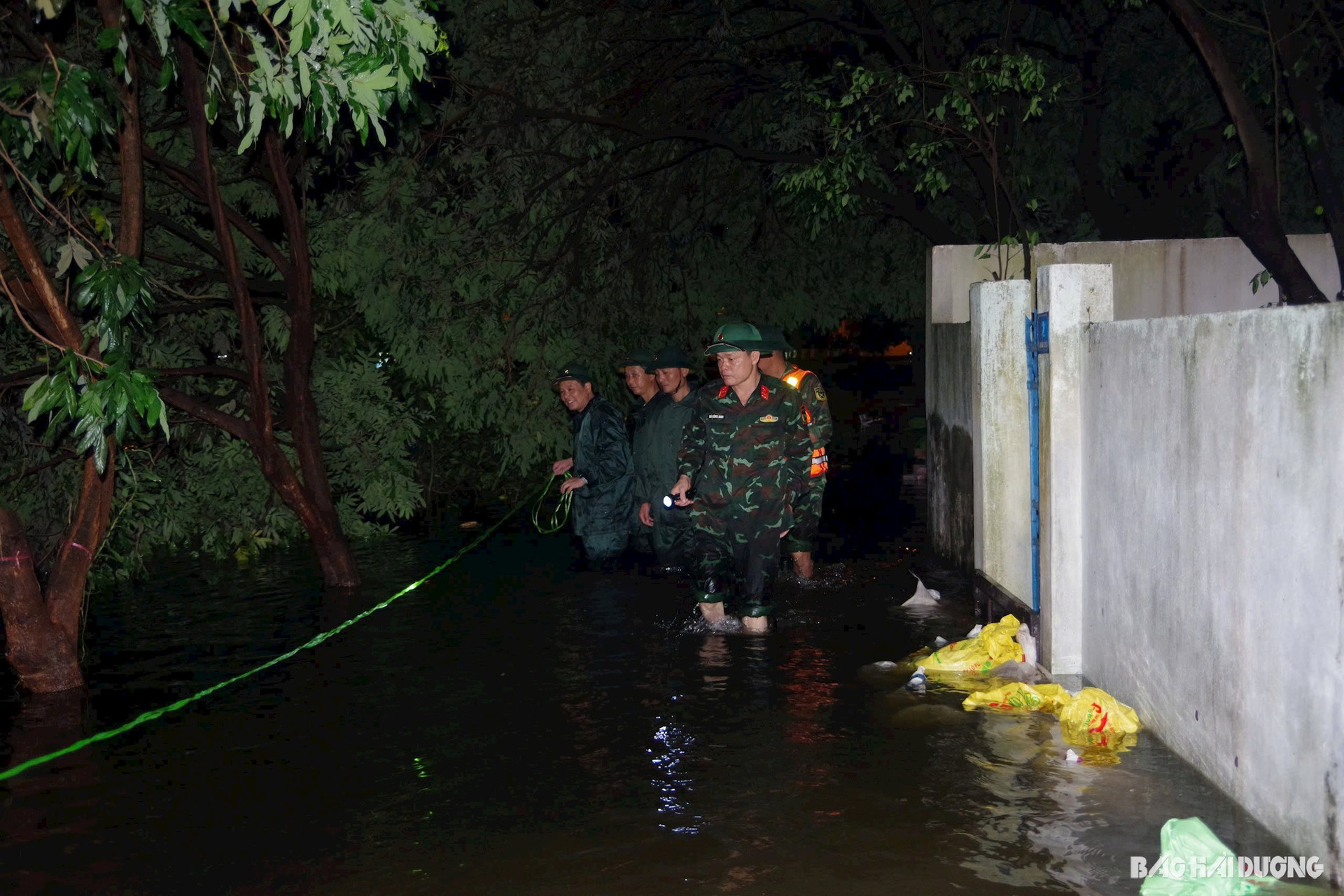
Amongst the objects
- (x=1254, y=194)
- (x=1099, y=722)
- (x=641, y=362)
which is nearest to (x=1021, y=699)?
(x=1099, y=722)

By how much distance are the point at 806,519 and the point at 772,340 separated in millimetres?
1942

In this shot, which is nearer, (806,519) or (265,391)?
(265,391)

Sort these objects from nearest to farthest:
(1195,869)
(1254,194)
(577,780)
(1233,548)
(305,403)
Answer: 1. (1195,869)
2. (1233,548)
3. (577,780)
4. (305,403)
5. (1254,194)

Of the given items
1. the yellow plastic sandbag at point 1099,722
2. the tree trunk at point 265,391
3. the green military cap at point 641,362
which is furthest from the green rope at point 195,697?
the yellow plastic sandbag at point 1099,722

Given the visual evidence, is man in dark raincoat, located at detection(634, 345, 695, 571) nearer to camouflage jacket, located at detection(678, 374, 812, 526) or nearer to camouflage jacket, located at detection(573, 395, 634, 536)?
camouflage jacket, located at detection(573, 395, 634, 536)

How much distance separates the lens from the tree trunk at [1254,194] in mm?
12070

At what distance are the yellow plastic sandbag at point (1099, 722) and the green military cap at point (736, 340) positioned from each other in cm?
341

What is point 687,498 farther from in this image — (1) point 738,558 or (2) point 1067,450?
(2) point 1067,450

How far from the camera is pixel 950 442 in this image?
12.2 meters

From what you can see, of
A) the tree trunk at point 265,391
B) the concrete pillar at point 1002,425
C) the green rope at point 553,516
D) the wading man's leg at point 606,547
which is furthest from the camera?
the green rope at point 553,516

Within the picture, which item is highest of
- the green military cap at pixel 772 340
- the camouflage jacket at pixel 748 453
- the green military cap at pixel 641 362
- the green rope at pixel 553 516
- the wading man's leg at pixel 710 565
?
the green military cap at pixel 772 340

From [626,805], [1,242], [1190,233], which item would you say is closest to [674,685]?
[626,805]

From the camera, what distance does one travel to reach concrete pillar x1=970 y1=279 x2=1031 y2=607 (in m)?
9.54

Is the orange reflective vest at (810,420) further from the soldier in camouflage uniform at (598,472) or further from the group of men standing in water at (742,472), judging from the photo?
the soldier in camouflage uniform at (598,472)
